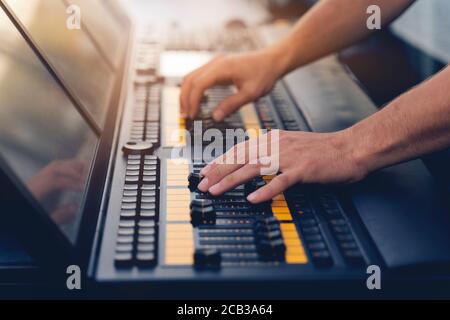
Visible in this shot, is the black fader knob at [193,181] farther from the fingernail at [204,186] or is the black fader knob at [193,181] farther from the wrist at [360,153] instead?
the wrist at [360,153]

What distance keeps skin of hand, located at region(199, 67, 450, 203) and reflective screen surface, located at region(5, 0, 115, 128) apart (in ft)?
1.32

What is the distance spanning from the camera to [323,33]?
5.16ft

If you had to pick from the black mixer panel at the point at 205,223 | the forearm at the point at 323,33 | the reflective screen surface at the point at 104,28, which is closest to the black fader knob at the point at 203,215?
the black mixer panel at the point at 205,223

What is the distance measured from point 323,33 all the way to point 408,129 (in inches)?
25.5

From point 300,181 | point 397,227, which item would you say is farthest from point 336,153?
point 397,227

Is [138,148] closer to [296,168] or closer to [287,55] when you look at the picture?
[296,168]

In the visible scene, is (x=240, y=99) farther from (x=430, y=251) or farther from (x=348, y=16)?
(x=430, y=251)

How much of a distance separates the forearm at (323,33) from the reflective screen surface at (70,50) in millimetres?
452

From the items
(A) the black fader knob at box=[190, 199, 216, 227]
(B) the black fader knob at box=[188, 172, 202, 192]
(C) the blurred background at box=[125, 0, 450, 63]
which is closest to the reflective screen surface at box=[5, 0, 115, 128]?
(B) the black fader knob at box=[188, 172, 202, 192]

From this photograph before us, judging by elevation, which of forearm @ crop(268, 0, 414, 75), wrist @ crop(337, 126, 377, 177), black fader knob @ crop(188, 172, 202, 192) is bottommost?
black fader knob @ crop(188, 172, 202, 192)

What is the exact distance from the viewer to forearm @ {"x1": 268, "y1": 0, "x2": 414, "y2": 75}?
1536 millimetres

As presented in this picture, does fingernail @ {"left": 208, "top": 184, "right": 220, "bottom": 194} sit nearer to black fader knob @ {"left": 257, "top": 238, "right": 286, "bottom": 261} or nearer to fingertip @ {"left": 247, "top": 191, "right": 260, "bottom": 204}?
fingertip @ {"left": 247, "top": 191, "right": 260, "bottom": 204}

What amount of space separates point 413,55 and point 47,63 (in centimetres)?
112

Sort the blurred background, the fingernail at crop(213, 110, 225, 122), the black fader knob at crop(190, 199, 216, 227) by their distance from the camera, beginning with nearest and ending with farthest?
the black fader knob at crop(190, 199, 216, 227)
the fingernail at crop(213, 110, 225, 122)
the blurred background
